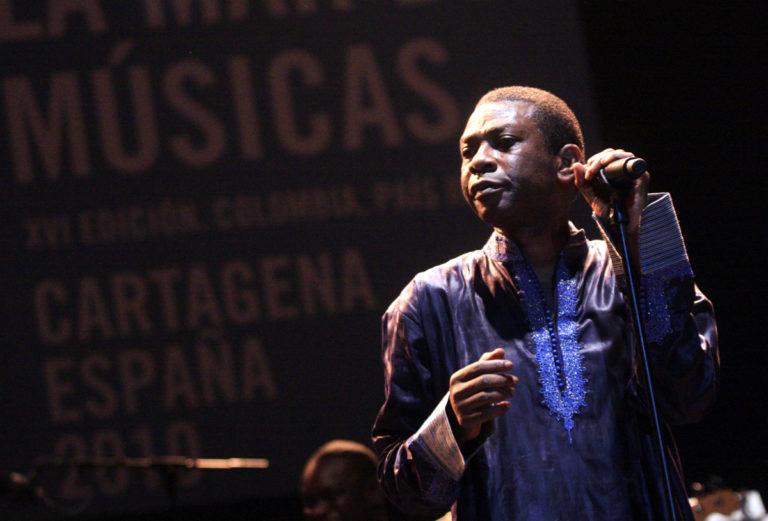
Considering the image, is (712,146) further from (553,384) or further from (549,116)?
(553,384)

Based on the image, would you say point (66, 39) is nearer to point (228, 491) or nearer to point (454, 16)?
point (454, 16)

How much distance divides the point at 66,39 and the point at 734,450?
383 centimetres

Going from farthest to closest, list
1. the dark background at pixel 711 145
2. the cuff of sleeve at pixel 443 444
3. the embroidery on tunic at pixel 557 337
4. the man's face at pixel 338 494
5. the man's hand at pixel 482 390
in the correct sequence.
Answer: the dark background at pixel 711 145 → the man's face at pixel 338 494 → the embroidery on tunic at pixel 557 337 → the cuff of sleeve at pixel 443 444 → the man's hand at pixel 482 390

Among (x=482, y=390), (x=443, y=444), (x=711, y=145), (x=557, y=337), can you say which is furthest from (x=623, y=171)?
(x=711, y=145)

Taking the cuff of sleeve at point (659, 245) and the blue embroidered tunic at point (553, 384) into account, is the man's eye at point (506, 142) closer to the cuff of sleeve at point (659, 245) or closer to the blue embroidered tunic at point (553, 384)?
the blue embroidered tunic at point (553, 384)

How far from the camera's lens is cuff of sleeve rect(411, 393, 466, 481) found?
1.75 metres

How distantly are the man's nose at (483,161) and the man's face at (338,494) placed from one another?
2324 mm

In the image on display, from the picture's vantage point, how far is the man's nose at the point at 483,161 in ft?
6.58

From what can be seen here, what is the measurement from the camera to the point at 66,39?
15.5ft

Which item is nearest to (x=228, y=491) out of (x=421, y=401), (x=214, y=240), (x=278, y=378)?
(x=278, y=378)

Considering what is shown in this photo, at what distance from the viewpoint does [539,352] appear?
1917 millimetres

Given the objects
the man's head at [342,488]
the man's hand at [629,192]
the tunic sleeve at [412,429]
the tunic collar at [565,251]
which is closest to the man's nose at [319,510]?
the man's head at [342,488]

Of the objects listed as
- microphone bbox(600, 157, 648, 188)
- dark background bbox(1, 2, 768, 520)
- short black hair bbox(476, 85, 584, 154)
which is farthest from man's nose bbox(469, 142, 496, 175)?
dark background bbox(1, 2, 768, 520)

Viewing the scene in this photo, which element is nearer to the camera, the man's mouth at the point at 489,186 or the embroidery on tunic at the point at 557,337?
the embroidery on tunic at the point at 557,337
